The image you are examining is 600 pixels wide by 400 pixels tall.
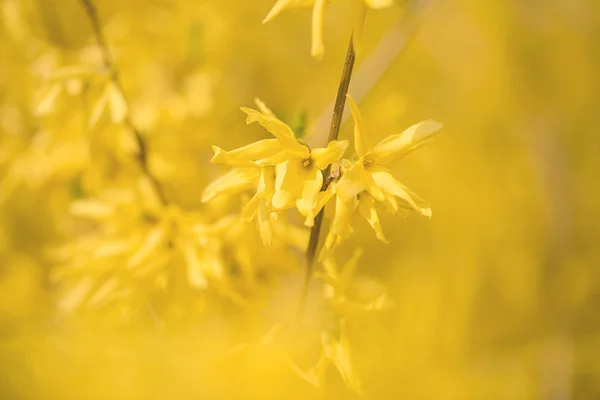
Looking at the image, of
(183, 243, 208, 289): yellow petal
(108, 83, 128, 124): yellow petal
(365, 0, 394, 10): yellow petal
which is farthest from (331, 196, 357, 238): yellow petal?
(108, 83, 128, 124): yellow petal

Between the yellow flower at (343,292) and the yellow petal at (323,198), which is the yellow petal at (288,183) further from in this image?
the yellow flower at (343,292)

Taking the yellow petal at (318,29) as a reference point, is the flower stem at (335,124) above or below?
below

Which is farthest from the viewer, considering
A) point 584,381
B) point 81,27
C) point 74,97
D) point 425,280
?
point 81,27

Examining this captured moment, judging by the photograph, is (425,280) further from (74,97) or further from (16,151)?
(16,151)

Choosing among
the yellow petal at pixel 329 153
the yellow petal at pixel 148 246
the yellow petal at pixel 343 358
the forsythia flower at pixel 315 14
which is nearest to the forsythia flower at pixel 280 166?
the yellow petal at pixel 329 153

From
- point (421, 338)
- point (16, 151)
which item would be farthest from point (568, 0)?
point (16, 151)

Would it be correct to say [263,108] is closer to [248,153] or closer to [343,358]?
[248,153]
